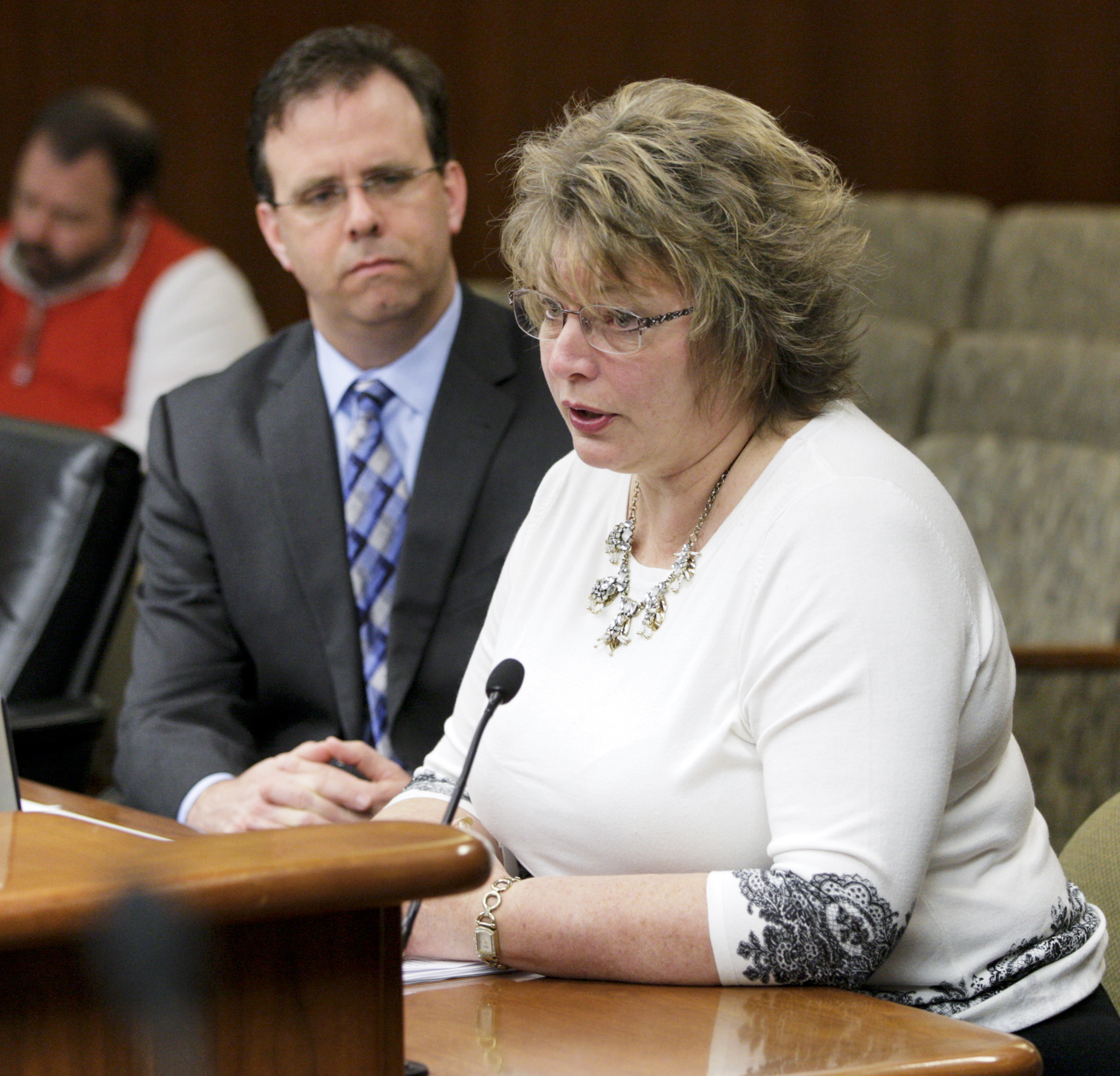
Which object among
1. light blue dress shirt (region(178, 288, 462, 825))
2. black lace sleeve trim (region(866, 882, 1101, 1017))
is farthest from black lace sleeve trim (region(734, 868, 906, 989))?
light blue dress shirt (region(178, 288, 462, 825))

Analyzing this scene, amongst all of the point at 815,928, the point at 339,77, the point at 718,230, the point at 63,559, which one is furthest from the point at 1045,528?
the point at 815,928

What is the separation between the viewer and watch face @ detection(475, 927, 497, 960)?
47.0 inches

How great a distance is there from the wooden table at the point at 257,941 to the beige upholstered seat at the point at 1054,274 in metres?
3.31

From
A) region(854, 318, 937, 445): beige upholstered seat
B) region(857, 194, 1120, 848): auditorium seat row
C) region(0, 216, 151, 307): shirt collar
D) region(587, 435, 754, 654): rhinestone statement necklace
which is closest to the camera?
region(587, 435, 754, 654): rhinestone statement necklace

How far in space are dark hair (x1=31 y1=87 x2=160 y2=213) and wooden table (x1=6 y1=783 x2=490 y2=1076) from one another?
3458 mm

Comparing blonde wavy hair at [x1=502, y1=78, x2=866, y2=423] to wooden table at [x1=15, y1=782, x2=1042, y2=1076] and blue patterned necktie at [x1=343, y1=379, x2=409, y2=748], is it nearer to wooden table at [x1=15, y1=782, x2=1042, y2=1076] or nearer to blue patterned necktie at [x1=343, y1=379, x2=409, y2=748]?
wooden table at [x1=15, y1=782, x2=1042, y2=1076]

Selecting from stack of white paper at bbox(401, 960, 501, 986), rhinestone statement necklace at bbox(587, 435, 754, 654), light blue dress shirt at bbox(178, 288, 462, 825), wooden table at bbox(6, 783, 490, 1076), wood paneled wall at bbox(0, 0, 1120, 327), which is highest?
wood paneled wall at bbox(0, 0, 1120, 327)

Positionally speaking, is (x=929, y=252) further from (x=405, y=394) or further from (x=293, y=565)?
(x=293, y=565)

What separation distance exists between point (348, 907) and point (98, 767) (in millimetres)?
2825

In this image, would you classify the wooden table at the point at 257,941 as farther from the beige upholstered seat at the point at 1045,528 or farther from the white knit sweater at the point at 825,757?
the beige upholstered seat at the point at 1045,528

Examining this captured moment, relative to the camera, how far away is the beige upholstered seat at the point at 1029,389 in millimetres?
3209

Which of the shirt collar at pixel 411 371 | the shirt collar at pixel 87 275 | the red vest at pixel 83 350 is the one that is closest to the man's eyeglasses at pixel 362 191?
the shirt collar at pixel 411 371

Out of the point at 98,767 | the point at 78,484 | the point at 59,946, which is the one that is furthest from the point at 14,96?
the point at 59,946

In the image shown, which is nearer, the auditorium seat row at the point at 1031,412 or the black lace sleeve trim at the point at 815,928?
the black lace sleeve trim at the point at 815,928
